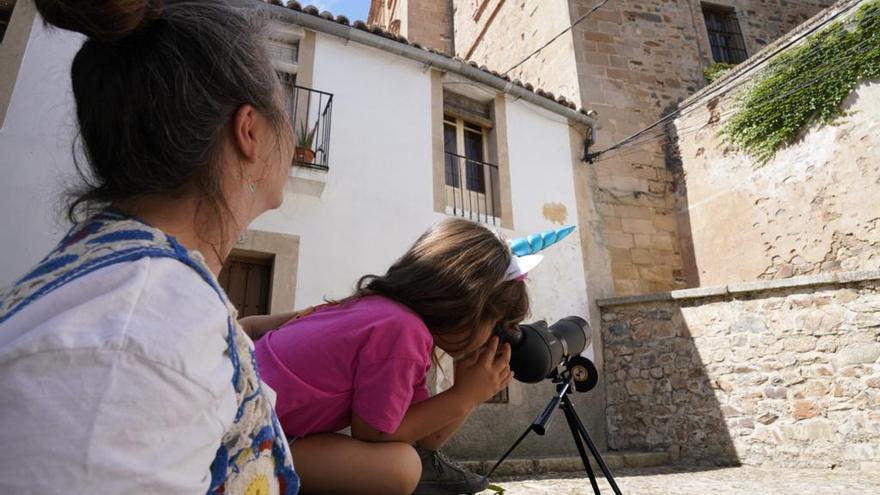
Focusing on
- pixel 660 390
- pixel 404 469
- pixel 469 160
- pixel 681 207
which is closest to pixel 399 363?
pixel 404 469

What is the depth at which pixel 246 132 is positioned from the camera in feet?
2.41

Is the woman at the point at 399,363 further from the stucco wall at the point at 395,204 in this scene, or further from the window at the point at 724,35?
the window at the point at 724,35

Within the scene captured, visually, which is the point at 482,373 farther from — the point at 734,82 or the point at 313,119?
the point at 734,82

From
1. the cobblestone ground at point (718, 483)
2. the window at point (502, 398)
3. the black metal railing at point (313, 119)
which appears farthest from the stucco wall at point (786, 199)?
the black metal railing at point (313, 119)

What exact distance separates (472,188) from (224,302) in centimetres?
594

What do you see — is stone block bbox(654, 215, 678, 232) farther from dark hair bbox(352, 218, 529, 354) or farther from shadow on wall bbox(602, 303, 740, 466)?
dark hair bbox(352, 218, 529, 354)

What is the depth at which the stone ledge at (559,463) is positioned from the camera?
4383mm

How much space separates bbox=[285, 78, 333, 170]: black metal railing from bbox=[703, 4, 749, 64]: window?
6.95 meters

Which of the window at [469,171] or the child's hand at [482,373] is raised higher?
the window at [469,171]

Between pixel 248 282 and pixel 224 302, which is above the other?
pixel 248 282

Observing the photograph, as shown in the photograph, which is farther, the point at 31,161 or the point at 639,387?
the point at 639,387

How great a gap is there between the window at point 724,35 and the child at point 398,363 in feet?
30.0

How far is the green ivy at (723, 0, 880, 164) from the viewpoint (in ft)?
17.2

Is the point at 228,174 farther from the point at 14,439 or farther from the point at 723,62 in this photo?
the point at 723,62
